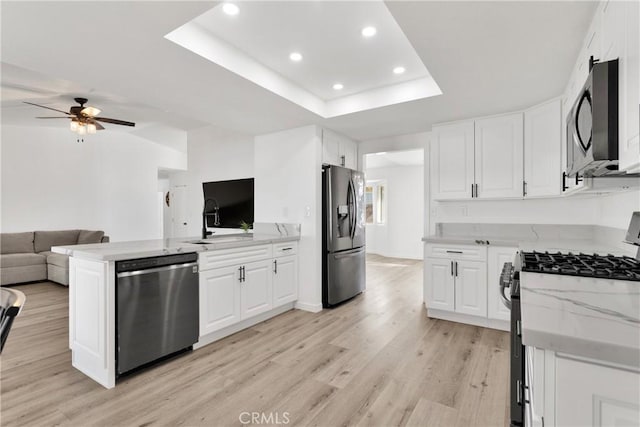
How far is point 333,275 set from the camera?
13.0 ft

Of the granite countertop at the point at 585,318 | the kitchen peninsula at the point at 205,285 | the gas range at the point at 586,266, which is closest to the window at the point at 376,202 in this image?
the kitchen peninsula at the point at 205,285

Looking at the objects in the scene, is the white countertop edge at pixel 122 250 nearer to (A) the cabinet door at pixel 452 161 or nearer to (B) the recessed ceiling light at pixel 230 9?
(B) the recessed ceiling light at pixel 230 9

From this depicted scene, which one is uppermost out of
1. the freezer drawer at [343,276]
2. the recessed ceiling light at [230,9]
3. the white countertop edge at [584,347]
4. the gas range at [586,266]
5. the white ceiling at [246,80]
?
the recessed ceiling light at [230,9]

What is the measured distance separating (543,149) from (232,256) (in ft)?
10.7

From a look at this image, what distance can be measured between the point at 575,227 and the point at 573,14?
235 cm

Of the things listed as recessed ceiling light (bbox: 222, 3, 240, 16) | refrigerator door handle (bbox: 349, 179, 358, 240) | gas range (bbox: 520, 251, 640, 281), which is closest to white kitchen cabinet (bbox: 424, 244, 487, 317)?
refrigerator door handle (bbox: 349, 179, 358, 240)

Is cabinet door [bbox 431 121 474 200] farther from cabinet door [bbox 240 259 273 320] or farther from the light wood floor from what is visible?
cabinet door [bbox 240 259 273 320]

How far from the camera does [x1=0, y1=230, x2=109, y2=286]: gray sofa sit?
16.5ft

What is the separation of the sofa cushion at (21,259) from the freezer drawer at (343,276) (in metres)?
5.00

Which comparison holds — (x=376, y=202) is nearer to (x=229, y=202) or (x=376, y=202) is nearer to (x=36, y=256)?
(x=229, y=202)

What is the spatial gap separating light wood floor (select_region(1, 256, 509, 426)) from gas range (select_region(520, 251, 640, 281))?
94 cm

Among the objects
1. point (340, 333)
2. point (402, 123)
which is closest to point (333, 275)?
point (340, 333)

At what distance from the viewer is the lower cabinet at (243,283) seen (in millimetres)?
2807

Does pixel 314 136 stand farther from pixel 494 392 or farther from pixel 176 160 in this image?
pixel 176 160
